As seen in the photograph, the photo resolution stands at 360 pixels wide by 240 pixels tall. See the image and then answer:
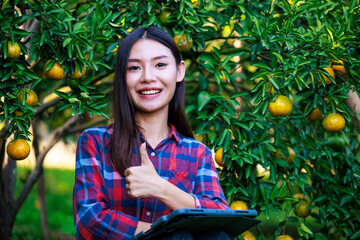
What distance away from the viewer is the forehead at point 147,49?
211 centimetres

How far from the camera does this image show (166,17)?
275 centimetres

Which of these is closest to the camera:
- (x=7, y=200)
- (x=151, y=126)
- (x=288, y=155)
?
(x=151, y=126)

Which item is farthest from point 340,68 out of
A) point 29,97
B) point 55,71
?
point 29,97

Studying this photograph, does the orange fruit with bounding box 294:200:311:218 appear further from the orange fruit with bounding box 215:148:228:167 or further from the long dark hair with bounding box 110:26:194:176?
the long dark hair with bounding box 110:26:194:176

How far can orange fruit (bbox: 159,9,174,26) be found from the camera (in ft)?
9.02

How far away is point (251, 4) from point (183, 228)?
1.65 m

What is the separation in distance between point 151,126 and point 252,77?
63cm

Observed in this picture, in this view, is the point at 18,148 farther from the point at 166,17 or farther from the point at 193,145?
the point at 166,17

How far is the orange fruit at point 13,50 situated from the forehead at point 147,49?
0.57m

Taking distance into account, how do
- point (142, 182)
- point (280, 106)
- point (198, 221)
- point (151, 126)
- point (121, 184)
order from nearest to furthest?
point (198, 221) < point (142, 182) < point (121, 184) < point (151, 126) < point (280, 106)

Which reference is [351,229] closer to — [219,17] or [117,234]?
[219,17]

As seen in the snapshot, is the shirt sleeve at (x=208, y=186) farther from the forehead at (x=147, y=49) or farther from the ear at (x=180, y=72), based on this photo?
the forehead at (x=147, y=49)

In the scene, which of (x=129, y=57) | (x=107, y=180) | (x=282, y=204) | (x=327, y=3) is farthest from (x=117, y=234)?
(x=327, y=3)

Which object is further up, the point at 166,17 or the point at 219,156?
the point at 166,17
